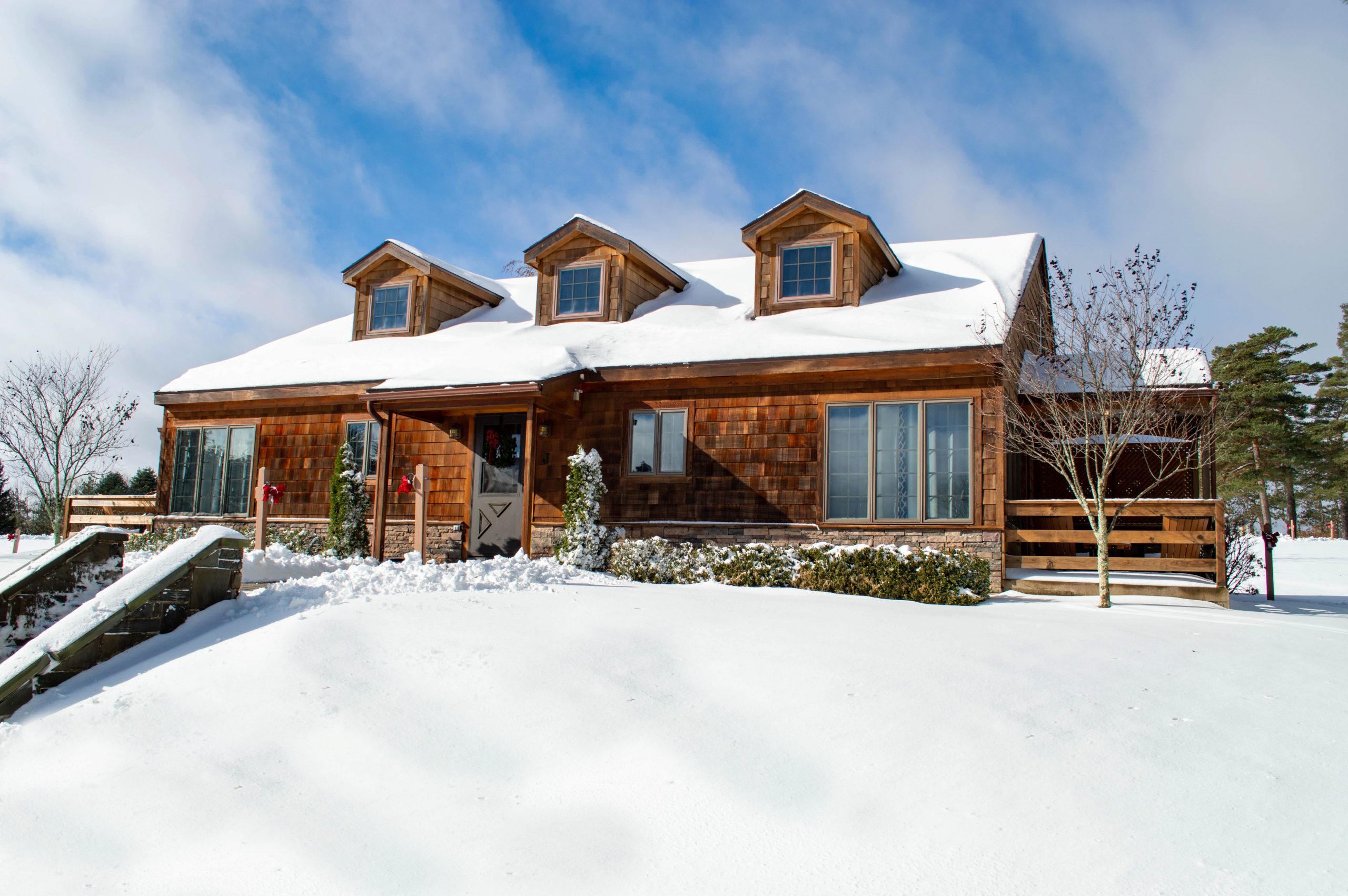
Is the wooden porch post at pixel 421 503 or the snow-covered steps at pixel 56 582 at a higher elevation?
the wooden porch post at pixel 421 503

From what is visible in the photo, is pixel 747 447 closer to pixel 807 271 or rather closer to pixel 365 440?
pixel 807 271

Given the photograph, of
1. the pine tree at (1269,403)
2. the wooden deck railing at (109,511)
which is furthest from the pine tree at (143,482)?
the pine tree at (1269,403)

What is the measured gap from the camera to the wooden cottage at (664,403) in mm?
11422

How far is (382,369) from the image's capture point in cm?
1463

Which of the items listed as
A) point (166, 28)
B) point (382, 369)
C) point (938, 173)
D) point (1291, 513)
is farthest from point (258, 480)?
point (1291, 513)

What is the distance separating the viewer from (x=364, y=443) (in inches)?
579

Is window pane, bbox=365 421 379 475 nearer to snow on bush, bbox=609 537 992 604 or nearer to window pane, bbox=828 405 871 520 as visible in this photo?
snow on bush, bbox=609 537 992 604

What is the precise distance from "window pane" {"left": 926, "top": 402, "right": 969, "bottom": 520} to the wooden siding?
13 cm

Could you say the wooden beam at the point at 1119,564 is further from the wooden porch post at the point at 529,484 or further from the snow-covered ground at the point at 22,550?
the snow-covered ground at the point at 22,550

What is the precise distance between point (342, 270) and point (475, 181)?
4.67m

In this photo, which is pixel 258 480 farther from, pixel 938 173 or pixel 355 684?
pixel 938 173

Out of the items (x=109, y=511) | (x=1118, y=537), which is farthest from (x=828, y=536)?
(x=109, y=511)

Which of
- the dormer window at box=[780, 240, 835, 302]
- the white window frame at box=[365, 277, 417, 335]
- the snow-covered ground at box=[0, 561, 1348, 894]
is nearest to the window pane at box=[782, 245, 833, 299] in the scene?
the dormer window at box=[780, 240, 835, 302]

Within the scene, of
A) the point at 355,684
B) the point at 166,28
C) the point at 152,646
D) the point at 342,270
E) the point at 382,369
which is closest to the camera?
the point at 355,684
